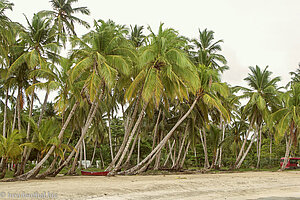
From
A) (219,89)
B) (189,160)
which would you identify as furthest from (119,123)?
(219,89)

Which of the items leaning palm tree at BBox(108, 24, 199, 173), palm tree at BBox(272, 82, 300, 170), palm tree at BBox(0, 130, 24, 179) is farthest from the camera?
palm tree at BBox(272, 82, 300, 170)

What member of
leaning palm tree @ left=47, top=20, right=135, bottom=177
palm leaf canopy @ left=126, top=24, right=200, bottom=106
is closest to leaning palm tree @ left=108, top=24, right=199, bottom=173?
palm leaf canopy @ left=126, top=24, right=200, bottom=106

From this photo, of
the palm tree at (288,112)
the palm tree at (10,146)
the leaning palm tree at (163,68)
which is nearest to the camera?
the palm tree at (10,146)

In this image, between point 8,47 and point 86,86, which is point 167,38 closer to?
point 86,86

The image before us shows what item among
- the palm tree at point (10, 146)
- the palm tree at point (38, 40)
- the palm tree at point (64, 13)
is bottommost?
the palm tree at point (10, 146)

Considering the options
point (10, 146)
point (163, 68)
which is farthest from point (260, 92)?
point (10, 146)

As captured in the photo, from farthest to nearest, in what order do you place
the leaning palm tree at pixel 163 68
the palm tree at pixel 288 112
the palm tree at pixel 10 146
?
the palm tree at pixel 288 112
the leaning palm tree at pixel 163 68
the palm tree at pixel 10 146

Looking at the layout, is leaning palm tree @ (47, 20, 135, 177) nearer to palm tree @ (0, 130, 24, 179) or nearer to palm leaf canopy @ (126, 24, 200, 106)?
palm leaf canopy @ (126, 24, 200, 106)

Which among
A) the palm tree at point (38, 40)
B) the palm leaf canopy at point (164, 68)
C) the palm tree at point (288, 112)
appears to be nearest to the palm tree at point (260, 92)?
the palm tree at point (288, 112)

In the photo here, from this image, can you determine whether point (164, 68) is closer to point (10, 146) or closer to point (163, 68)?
point (163, 68)

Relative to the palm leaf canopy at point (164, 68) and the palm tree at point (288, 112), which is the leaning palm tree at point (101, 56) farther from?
the palm tree at point (288, 112)

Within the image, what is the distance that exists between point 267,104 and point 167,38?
15.8 metres

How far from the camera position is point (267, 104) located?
2925cm

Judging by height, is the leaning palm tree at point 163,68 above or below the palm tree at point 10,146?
above
